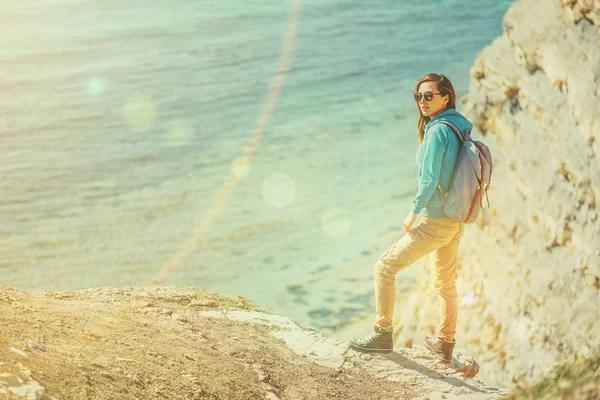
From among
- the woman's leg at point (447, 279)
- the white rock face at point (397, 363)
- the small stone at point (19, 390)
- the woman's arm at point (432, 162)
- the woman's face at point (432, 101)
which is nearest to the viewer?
the small stone at point (19, 390)

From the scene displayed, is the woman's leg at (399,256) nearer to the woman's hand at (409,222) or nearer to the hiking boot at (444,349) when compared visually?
the woman's hand at (409,222)

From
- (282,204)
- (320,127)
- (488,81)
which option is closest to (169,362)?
(488,81)

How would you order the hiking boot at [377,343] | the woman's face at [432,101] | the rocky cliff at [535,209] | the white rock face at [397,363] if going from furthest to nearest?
the rocky cliff at [535,209] < the hiking boot at [377,343] < the white rock face at [397,363] < the woman's face at [432,101]

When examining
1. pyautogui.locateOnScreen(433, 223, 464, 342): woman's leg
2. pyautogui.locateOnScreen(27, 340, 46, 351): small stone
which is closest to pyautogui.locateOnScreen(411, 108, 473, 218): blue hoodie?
pyautogui.locateOnScreen(433, 223, 464, 342): woman's leg

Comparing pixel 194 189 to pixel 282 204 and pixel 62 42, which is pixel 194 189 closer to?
pixel 282 204

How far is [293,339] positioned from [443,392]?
1325 mm

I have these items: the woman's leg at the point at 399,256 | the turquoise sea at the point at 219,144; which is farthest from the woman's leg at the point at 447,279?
the turquoise sea at the point at 219,144

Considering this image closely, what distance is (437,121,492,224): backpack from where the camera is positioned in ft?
14.2

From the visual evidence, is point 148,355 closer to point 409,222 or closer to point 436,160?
point 409,222

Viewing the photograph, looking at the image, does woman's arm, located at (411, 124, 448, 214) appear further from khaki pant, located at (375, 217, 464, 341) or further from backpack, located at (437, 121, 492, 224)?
khaki pant, located at (375, 217, 464, 341)

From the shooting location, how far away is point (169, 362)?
380 centimetres

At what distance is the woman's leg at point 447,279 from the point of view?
479cm

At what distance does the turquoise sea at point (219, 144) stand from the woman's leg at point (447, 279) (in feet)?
16.5

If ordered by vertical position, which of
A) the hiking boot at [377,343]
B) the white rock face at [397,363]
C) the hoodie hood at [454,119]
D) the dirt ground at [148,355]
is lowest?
the white rock face at [397,363]
